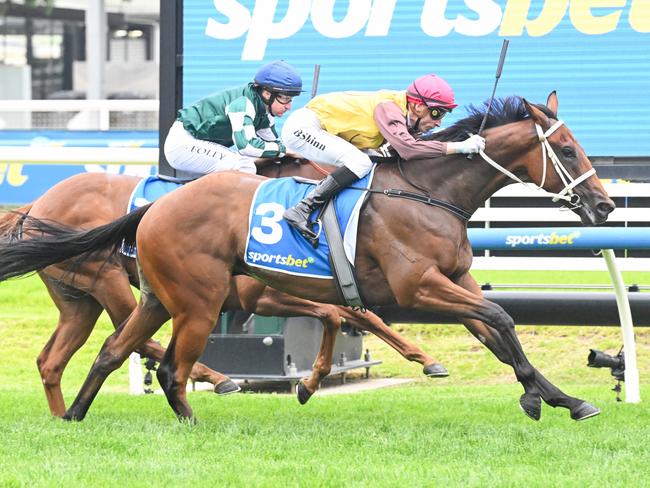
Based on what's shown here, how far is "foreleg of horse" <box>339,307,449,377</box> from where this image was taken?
7352 millimetres

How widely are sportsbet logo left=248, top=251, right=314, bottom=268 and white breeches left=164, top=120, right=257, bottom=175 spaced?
102 cm

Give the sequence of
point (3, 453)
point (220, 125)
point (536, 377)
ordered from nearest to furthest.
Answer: point (3, 453)
point (536, 377)
point (220, 125)

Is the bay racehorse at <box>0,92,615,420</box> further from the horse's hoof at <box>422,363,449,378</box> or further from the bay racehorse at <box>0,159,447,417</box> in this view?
the horse's hoof at <box>422,363,449,378</box>

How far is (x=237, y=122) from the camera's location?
23.5 ft

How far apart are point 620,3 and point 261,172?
10.1 ft

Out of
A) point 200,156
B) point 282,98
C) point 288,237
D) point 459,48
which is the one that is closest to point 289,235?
point 288,237

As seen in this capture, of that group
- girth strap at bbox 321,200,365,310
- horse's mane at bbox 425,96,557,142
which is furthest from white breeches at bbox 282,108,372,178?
horse's mane at bbox 425,96,557,142

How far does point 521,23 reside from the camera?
29.8 ft

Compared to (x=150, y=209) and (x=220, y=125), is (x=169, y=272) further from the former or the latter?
(x=220, y=125)

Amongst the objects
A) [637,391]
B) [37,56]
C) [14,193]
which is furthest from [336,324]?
[37,56]

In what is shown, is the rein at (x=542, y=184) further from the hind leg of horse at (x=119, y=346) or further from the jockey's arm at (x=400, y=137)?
the hind leg of horse at (x=119, y=346)

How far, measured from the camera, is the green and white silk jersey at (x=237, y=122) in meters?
7.18

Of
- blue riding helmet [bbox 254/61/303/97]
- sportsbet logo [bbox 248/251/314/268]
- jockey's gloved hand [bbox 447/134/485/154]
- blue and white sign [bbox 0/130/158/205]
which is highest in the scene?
blue riding helmet [bbox 254/61/303/97]

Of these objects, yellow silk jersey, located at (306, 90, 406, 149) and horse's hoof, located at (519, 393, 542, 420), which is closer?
horse's hoof, located at (519, 393, 542, 420)
